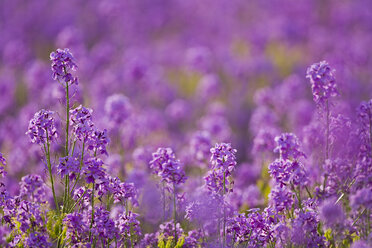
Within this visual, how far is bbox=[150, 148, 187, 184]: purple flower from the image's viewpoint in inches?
216

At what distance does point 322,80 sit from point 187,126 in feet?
24.4

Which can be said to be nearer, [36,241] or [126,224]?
[36,241]

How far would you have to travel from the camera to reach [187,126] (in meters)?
12.9

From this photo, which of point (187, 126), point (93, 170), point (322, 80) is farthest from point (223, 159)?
point (187, 126)

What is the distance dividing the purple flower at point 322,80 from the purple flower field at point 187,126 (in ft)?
0.05

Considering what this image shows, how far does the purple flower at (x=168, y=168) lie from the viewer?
18.0ft

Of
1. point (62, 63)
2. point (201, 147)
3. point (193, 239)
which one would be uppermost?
point (201, 147)

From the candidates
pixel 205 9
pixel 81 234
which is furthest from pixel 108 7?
pixel 81 234

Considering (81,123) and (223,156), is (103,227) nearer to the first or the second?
(81,123)

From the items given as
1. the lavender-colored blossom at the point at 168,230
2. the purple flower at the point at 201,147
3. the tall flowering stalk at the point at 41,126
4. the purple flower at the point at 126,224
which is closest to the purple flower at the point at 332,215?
the lavender-colored blossom at the point at 168,230

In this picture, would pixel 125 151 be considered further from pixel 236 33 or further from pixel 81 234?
pixel 236 33

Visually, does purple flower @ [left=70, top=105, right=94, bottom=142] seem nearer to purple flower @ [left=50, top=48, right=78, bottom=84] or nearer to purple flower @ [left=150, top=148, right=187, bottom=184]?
purple flower @ [left=50, top=48, right=78, bottom=84]

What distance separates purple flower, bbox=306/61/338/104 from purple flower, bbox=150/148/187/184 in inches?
67.5

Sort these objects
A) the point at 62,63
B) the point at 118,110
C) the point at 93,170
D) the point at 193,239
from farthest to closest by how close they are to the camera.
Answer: the point at 118,110 → the point at 193,239 → the point at 62,63 → the point at 93,170
